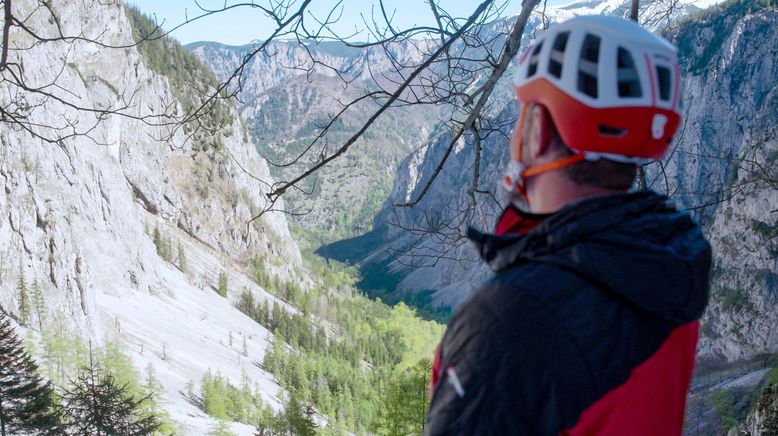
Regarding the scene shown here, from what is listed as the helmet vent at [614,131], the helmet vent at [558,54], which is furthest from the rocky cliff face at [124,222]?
the helmet vent at [614,131]

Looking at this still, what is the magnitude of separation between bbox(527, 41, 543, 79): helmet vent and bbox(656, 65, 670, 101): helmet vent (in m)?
0.31

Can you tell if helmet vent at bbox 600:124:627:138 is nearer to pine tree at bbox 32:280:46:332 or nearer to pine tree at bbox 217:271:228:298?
pine tree at bbox 32:280:46:332

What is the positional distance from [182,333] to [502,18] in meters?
58.4

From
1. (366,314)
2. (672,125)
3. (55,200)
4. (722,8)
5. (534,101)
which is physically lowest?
(366,314)

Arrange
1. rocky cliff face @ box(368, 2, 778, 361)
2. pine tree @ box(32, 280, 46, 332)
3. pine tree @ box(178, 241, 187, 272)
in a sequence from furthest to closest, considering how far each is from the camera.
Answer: pine tree @ box(178, 241, 187, 272), rocky cliff face @ box(368, 2, 778, 361), pine tree @ box(32, 280, 46, 332)

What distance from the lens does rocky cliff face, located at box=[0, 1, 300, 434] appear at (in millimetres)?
39750

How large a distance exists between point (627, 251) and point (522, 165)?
0.38 metres

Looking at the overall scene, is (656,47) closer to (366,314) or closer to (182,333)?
(182,333)

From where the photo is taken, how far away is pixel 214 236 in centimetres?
9988

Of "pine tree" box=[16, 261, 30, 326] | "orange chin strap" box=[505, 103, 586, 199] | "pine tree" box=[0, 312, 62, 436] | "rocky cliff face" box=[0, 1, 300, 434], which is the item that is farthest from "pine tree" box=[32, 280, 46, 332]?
"orange chin strap" box=[505, 103, 586, 199]

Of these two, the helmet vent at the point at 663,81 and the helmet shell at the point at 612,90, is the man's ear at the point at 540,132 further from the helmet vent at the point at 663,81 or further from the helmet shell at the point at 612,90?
the helmet vent at the point at 663,81

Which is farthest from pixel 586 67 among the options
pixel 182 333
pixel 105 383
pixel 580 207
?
pixel 182 333

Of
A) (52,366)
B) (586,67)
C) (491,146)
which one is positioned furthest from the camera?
(491,146)

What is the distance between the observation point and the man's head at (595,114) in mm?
1426
